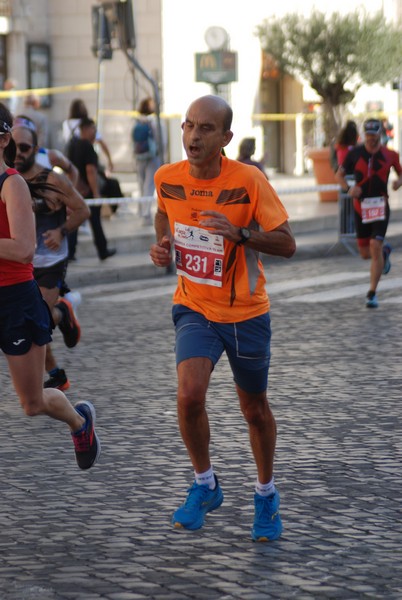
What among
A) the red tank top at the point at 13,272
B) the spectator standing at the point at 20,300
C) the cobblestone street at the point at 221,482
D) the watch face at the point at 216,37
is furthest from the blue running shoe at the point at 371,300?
the watch face at the point at 216,37

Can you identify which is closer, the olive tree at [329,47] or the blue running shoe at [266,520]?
the blue running shoe at [266,520]

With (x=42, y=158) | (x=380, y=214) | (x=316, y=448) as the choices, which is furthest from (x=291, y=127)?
(x=316, y=448)

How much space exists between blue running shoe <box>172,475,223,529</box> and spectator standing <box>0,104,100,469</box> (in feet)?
2.89

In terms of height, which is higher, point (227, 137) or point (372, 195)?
point (227, 137)

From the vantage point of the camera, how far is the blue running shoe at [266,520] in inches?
203

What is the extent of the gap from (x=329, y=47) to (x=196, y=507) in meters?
34.6

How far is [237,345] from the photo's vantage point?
5238mm

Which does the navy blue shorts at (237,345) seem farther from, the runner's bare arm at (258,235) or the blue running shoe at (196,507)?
the blue running shoe at (196,507)

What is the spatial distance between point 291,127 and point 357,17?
3.65 metres

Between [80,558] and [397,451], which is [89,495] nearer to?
[80,558]

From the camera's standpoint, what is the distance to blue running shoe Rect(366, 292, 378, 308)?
12.4 meters

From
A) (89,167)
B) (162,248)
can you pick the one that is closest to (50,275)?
(162,248)

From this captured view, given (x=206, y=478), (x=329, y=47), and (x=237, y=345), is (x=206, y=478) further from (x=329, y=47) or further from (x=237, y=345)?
(x=329, y=47)

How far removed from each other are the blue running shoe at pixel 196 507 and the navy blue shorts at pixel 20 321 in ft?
3.13
